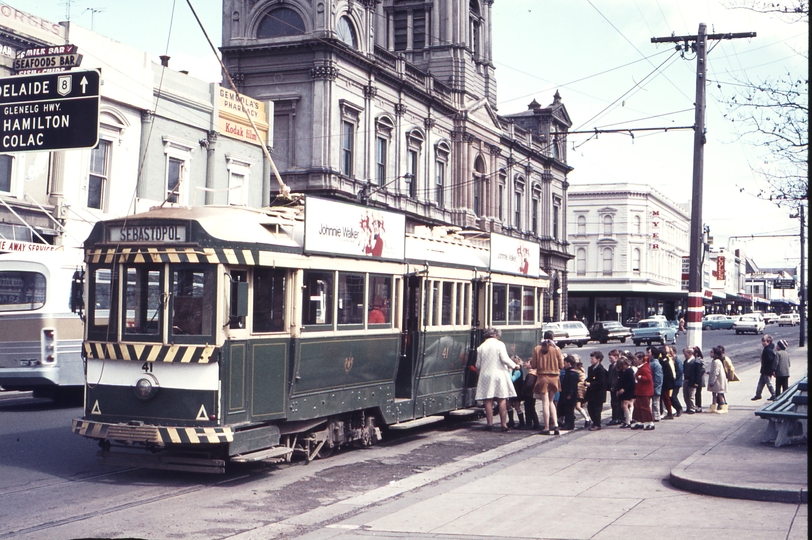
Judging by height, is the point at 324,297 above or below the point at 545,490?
above

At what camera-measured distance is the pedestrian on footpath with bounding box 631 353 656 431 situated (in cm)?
1647

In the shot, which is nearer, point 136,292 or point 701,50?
point 136,292

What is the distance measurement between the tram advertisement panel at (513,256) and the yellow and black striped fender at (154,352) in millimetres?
7782

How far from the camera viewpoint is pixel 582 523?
29.6 ft

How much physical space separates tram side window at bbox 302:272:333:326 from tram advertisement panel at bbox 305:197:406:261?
34 cm

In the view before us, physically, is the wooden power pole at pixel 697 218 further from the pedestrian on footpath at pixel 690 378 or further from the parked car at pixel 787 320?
the parked car at pixel 787 320

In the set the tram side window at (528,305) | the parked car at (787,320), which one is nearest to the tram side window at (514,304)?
the tram side window at (528,305)

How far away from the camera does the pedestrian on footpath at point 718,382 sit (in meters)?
19.3

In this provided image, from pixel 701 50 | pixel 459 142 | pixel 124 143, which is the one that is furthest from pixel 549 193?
pixel 701 50

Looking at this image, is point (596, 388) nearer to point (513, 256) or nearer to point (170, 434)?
point (513, 256)

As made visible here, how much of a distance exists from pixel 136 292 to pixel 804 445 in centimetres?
895

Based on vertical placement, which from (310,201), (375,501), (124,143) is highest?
(124,143)

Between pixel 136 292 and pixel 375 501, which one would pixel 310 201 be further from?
pixel 375 501

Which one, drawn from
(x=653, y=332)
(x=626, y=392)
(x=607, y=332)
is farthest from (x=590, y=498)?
(x=607, y=332)
